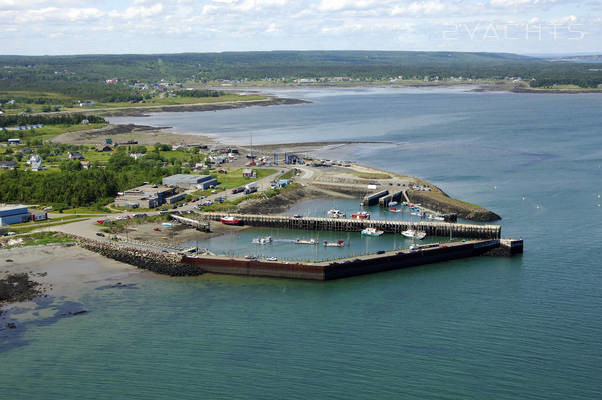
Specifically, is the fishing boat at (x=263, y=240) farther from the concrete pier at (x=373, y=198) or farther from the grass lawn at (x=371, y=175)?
the grass lawn at (x=371, y=175)

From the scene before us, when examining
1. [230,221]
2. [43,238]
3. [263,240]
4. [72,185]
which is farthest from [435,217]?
[72,185]

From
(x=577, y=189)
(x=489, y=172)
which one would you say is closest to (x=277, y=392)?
(x=577, y=189)

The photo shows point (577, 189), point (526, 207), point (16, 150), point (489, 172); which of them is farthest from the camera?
point (16, 150)

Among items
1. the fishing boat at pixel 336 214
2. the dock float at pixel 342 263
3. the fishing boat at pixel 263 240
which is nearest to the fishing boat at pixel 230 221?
the fishing boat at pixel 263 240

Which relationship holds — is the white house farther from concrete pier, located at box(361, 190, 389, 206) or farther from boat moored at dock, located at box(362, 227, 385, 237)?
boat moored at dock, located at box(362, 227, 385, 237)

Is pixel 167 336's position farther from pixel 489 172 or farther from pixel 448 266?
pixel 489 172
